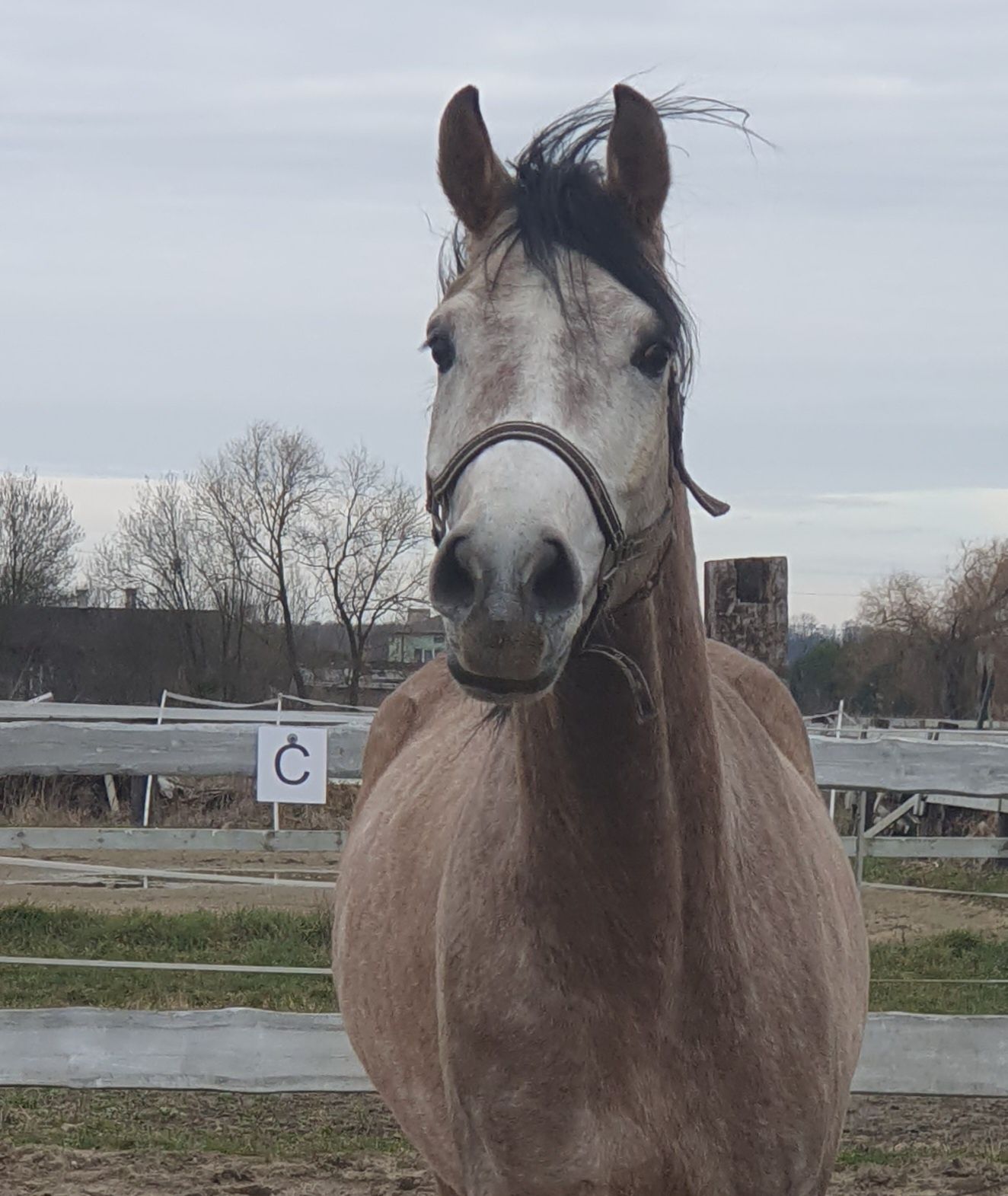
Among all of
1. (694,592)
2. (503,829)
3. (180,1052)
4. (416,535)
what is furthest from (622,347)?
(416,535)

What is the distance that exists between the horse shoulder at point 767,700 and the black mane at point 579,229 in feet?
4.63

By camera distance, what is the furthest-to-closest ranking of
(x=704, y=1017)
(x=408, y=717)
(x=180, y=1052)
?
(x=180, y=1052) < (x=408, y=717) < (x=704, y=1017)

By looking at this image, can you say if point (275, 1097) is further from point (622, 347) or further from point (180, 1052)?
point (622, 347)

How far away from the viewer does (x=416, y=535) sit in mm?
32594

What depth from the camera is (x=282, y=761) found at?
596 centimetres

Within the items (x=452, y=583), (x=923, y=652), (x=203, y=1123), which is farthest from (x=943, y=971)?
(x=923, y=652)

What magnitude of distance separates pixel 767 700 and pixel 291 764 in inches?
117

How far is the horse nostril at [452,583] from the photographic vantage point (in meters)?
1.67

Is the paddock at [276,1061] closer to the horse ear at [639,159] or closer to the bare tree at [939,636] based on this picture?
the horse ear at [639,159]

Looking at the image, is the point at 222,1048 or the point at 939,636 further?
the point at 939,636

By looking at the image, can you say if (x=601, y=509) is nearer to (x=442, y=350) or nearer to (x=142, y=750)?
(x=442, y=350)

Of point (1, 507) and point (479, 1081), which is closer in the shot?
point (479, 1081)

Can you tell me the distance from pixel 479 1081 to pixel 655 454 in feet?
3.48

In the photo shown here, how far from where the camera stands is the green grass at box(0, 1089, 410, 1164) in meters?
4.99
